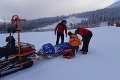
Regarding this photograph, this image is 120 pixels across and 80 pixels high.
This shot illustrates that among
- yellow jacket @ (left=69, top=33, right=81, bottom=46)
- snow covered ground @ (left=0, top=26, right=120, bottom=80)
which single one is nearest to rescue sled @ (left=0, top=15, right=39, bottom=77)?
snow covered ground @ (left=0, top=26, right=120, bottom=80)

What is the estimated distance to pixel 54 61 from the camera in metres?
10.6

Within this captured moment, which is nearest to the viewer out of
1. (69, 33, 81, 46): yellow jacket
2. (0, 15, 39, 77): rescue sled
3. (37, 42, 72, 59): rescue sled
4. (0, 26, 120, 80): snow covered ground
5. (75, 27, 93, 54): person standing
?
(0, 26, 120, 80): snow covered ground

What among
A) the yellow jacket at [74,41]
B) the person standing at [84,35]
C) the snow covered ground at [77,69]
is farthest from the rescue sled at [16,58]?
the person standing at [84,35]

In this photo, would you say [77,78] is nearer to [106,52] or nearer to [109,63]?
[109,63]

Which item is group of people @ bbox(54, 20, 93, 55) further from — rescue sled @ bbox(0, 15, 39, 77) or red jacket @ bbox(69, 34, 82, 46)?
rescue sled @ bbox(0, 15, 39, 77)

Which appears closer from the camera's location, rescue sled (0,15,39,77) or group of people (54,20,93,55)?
rescue sled (0,15,39,77)

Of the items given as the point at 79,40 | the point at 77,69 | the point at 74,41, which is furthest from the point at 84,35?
the point at 77,69

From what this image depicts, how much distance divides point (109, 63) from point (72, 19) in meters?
160

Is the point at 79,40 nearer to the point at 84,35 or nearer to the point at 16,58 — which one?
the point at 84,35

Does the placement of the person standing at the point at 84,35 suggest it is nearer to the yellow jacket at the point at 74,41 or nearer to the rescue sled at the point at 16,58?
the yellow jacket at the point at 74,41

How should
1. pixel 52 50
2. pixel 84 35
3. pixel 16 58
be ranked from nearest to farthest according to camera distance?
pixel 16 58 → pixel 52 50 → pixel 84 35

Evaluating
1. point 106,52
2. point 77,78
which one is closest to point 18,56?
point 77,78

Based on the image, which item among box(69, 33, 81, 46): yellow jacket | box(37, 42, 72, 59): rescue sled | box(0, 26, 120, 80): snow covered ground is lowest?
box(0, 26, 120, 80): snow covered ground

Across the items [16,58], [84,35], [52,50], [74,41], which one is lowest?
[16,58]
